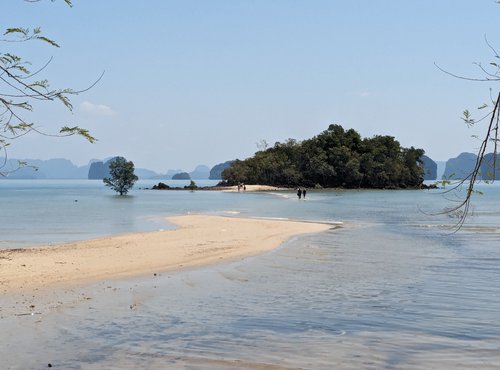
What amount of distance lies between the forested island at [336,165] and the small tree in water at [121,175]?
41.6 m

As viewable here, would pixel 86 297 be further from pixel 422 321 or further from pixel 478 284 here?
pixel 478 284

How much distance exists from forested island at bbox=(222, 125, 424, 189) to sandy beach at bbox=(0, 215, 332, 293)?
4080 inches

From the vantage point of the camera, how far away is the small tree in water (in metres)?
97.2

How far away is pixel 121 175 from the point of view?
324 feet

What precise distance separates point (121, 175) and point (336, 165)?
5602 centimetres

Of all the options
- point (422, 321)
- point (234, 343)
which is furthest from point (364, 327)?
point (234, 343)

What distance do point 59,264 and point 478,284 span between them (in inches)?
463

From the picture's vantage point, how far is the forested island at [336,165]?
131625 millimetres

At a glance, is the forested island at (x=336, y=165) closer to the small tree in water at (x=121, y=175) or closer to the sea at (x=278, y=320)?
the small tree in water at (x=121, y=175)

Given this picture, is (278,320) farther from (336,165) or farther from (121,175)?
(336,165)

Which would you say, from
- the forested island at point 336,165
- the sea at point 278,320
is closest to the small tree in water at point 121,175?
the forested island at point 336,165

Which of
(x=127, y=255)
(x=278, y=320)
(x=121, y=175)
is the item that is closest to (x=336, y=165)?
(x=121, y=175)

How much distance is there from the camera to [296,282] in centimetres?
1431

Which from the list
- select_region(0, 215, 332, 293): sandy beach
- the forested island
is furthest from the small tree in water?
select_region(0, 215, 332, 293): sandy beach
